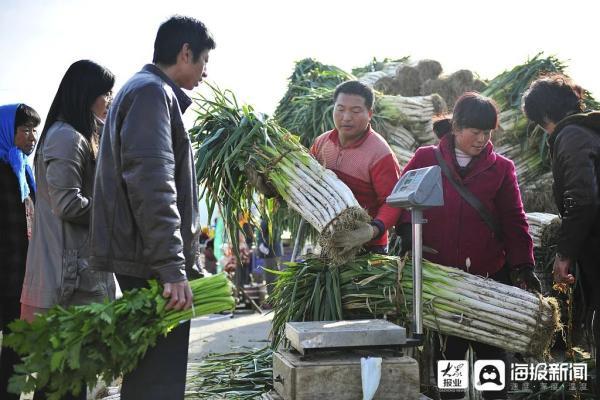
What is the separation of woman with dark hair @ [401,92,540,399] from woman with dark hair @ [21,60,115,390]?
1766 mm

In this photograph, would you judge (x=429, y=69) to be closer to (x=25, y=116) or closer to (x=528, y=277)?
(x=528, y=277)

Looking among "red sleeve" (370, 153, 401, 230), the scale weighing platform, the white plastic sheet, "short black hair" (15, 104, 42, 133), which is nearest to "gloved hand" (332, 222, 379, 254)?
"red sleeve" (370, 153, 401, 230)

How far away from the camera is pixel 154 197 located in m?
2.30

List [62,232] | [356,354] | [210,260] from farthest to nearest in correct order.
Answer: [210,260]
[62,232]
[356,354]

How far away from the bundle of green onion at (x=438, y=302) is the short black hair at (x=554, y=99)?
0.96m

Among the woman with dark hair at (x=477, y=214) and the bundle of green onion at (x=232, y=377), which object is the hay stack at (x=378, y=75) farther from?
the bundle of green onion at (x=232, y=377)

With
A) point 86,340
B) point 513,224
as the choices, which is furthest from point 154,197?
point 513,224

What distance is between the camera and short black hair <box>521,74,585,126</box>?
3.52 meters

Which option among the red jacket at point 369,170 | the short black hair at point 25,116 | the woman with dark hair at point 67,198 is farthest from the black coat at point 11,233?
the red jacket at point 369,170

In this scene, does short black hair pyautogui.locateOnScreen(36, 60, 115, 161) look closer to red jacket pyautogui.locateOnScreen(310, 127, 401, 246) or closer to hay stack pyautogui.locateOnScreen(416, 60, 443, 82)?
red jacket pyautogui.locateOnScreen(310, 127, 401, 246)

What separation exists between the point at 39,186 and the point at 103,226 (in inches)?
32.1

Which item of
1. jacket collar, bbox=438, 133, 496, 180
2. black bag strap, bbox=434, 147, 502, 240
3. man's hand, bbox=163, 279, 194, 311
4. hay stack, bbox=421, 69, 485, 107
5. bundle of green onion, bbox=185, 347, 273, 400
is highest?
hay stack, bbox=421, 69, 485, 107

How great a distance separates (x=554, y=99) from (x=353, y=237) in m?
1.34

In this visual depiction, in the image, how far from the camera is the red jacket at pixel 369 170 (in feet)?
12.1
